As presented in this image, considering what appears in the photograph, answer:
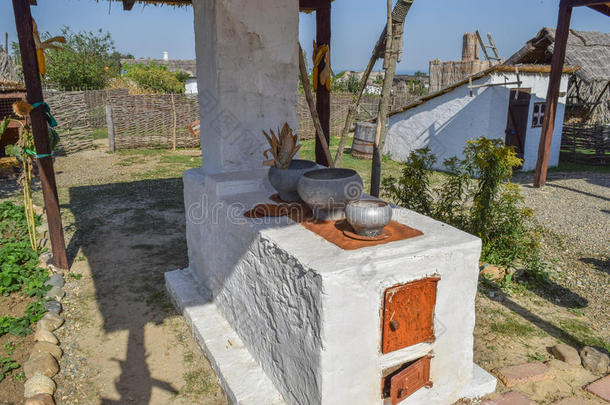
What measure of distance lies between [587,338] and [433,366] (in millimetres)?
1807

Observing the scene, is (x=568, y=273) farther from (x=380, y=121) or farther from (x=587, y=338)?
(x=380, y=121)

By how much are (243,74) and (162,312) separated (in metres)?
2.28

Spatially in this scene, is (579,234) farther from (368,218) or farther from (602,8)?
(368,218)

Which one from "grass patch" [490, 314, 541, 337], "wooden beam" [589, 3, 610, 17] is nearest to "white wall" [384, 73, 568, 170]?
"wooden beam" [589, 3, 610, 17]

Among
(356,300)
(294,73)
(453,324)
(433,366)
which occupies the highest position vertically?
(294,73)

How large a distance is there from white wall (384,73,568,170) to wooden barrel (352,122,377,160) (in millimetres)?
893

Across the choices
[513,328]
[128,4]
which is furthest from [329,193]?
[128,4]

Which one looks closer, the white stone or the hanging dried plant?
the white stone

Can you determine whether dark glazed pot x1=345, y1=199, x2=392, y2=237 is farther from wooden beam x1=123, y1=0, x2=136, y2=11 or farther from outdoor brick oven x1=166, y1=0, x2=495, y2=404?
wooden beam x1=123, y1=0, x2=136, y2=11

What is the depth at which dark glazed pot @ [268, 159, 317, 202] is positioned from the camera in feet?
10.2

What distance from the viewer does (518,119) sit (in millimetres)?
10469

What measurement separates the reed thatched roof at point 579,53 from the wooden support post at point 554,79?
81.4 inches

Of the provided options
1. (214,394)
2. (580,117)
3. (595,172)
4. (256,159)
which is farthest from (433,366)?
(580,117)

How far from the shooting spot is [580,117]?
1203cm
